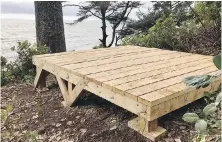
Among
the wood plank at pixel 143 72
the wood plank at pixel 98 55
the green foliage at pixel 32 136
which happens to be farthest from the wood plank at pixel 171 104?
the wood plank at pixel 98 55

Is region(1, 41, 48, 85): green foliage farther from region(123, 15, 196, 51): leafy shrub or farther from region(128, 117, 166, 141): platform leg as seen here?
region(128, 117, 166, 141): platform leg

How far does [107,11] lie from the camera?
418 inches

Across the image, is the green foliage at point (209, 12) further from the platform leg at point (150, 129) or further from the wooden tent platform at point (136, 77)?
the platform leg at point (150, 129)

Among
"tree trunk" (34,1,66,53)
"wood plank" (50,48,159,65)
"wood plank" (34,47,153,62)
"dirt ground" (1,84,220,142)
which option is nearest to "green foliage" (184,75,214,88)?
"dirt ground" (1,84,220,142)

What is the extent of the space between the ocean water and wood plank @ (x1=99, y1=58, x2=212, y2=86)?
4.34m

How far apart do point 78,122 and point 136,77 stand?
0.69m

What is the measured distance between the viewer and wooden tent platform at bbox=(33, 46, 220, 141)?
2027 mm

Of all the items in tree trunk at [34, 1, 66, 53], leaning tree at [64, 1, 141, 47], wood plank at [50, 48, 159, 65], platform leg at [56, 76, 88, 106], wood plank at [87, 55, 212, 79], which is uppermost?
leaning tree at [64, 1, 141, 47]

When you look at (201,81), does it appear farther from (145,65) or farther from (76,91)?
(145,65)

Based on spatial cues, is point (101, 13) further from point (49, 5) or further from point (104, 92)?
point (104, 92)

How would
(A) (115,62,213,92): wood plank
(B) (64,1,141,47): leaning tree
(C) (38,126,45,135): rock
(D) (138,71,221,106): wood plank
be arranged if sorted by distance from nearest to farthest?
(D) (138,71,221,106): wood plank < (A) (115,62,213,92): wood plank < (C) (38,126,45,135): rock < (B) (64,1,141,47): leaning tree

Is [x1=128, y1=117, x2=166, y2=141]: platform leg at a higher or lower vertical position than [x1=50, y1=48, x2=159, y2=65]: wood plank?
lower

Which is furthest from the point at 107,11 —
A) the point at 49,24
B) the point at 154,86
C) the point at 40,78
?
the point at 154,86

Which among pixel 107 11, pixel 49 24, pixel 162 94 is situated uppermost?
pixel 107 11
